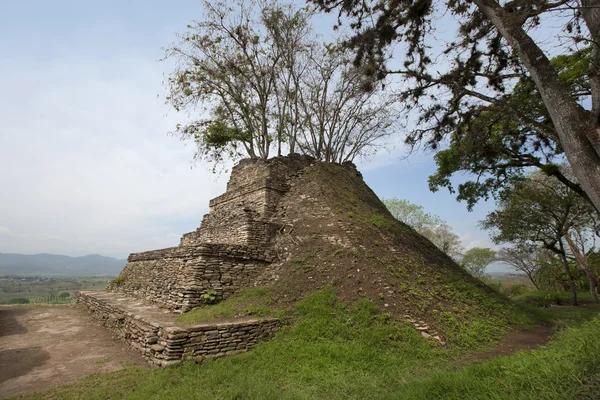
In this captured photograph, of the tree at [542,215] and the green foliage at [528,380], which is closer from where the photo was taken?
the green foliage at [528,380]

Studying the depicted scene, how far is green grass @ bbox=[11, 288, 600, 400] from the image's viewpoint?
3158 mm

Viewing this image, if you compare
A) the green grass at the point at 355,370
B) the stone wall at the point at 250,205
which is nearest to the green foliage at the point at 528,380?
the green grass at the point at 355,370

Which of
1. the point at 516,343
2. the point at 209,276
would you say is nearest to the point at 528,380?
the point at 516,343

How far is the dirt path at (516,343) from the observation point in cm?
588

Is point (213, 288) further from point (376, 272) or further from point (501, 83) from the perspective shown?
point (501, 83)

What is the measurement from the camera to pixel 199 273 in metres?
8.44

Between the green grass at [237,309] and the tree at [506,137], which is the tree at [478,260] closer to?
the tree at [506,137]

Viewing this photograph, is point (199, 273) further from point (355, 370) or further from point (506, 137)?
point (506, 137)

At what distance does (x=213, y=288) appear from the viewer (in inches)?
333

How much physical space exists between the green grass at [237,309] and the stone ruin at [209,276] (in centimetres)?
34

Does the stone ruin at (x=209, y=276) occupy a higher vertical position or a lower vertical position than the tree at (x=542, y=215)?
lower

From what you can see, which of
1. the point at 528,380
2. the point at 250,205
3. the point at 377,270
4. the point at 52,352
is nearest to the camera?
the point at 528,380

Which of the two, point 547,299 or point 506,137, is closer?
point 506,137

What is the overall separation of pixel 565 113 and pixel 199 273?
351 inches
